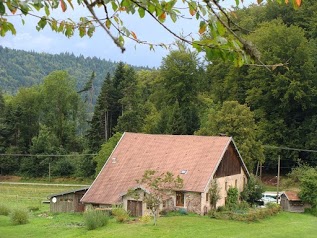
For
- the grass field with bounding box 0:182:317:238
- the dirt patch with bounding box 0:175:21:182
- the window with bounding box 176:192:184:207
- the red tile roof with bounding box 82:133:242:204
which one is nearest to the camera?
the grass field with bounding box 0:182:317:238

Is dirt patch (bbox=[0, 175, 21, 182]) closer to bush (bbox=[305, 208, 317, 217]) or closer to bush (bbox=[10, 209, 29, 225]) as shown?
bush (bbox=[10, 209, 29, 225])

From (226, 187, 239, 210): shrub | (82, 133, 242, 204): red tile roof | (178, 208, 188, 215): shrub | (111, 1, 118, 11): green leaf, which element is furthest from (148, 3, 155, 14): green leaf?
(226, 187, 239, 210): shrub

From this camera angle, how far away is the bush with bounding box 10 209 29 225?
92.7 ft

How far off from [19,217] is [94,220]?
4.71m

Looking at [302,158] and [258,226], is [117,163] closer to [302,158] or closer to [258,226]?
[258,226]

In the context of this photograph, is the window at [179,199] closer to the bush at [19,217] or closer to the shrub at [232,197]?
the shrub at [232,197]

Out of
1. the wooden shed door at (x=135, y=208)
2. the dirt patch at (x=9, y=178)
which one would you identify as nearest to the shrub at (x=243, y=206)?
the wooden shed door at (x=135, y=208)

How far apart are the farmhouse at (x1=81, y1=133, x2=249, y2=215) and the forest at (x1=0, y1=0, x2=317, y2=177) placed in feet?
16.2

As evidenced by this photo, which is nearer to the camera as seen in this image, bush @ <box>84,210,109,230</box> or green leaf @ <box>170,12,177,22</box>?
green leaf @ <box>170,12,177,22</box>

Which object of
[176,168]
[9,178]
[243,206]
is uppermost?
[176,168]

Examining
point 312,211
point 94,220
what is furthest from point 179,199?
point 312,211

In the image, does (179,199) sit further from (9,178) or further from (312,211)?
(9,178)

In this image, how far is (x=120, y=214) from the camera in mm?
28078

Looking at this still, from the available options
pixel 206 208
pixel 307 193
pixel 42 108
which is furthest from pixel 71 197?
pixel 42 108
